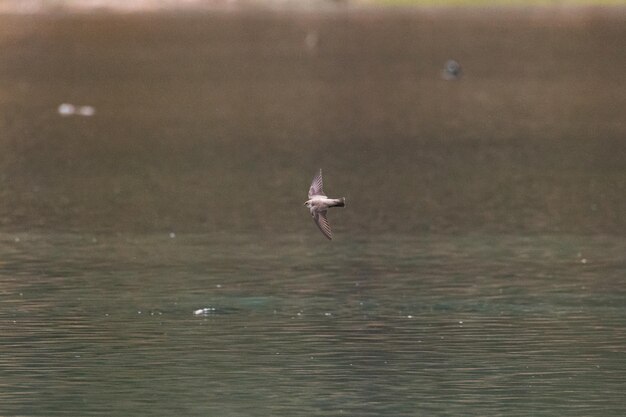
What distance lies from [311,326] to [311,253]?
7812mm

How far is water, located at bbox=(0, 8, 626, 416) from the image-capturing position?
2522 centimetres

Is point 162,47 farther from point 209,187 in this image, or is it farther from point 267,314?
point 267,314

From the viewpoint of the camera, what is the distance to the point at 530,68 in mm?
97812

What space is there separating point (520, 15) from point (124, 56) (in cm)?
5899

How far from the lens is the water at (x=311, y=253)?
2522cm

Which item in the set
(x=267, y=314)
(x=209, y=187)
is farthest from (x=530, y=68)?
Result: (x=267, y=314)

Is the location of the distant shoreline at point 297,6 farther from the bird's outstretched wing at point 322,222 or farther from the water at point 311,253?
the bird's outstretched wing at point 322,222

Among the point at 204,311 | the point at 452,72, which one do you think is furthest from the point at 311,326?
the point at 452,72

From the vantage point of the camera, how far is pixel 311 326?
29062mm

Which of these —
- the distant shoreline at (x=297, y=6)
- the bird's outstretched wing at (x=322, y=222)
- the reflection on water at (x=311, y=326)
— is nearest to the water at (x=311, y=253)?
the reflection on water at (x=311, y=326)

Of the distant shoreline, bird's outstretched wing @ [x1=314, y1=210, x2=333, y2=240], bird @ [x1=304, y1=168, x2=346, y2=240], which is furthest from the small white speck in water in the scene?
the distant shoreline

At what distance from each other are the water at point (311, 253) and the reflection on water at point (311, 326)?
0.06 meters

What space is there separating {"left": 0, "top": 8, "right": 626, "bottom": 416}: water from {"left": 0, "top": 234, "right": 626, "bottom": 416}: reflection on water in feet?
0.21

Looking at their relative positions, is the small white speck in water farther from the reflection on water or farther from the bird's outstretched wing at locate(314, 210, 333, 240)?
the bird's outstretched wing at locate(314, 210, 333, 240)
